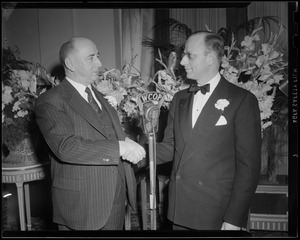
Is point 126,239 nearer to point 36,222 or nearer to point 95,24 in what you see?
point 36,222

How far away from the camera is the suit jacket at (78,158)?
4.36 ft

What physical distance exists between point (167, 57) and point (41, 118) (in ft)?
2.10

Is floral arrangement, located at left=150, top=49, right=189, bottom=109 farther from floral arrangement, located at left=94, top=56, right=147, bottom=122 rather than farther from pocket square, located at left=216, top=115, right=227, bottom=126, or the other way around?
pocket square, located at left=216, top=115, right=227, bottom=126

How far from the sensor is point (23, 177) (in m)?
1.74

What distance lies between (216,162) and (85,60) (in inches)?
26.3

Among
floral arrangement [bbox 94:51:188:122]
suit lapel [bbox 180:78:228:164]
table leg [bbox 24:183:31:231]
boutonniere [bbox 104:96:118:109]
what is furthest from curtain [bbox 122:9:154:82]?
table leg [bbox 24:183:31:231]

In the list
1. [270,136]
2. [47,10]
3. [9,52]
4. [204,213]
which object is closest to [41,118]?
[9,52]

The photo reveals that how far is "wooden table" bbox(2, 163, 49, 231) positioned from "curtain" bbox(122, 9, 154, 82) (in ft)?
2.34

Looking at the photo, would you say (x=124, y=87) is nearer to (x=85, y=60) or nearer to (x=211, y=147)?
(x=85, y=60)


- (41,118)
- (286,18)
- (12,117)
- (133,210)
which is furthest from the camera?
(12,117)

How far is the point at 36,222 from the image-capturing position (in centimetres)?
158

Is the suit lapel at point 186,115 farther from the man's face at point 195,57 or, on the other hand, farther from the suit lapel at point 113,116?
the suit lapel at point 113,116

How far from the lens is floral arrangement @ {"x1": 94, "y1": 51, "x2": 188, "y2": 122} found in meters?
1.63

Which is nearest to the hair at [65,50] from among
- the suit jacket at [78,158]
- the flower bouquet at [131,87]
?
the suit jacket at [78,158]
